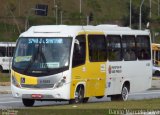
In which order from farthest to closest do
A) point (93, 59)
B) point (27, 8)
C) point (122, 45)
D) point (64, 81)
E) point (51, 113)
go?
1. point (27, 8)
2. point (122, 45)
3. point (93, 59)
4. point (64, 81)
5. point (51, 113)

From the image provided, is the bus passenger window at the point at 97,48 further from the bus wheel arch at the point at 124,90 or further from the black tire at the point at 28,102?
the black tire at the point at 28,102

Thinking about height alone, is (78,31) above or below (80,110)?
above

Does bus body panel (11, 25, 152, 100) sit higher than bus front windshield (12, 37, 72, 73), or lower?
lower

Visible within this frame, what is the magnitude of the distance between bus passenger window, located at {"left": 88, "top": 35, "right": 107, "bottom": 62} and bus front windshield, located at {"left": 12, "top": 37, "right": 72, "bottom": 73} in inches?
57.5

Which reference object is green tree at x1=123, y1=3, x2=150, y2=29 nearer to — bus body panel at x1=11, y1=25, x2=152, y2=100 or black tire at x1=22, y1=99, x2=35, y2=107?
bus body panel at x1=11, y1=25, x2=152, y2=100

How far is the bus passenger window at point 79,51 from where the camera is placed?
23.4 meters

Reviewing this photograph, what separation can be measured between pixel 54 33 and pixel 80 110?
6.11m

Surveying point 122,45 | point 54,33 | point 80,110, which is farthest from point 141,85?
point 80,110

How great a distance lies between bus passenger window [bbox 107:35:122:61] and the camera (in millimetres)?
26062

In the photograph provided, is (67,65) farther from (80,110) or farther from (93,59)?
(80,110)

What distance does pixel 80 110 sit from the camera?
18.2m

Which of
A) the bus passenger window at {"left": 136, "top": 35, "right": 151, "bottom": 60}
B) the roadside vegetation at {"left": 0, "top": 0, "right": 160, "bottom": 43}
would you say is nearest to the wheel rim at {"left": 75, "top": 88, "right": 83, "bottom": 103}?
the bus passenger window at {"left": 136, "top": 35, "right": 151, "bottom": 60}

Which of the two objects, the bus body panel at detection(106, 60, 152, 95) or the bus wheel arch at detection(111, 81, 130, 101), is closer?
the bus body panel at detection(106, 60, 152, 95)

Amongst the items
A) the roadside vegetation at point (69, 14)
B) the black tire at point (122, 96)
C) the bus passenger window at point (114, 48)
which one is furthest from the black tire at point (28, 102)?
the roadside vegetation at point (69, 14)
